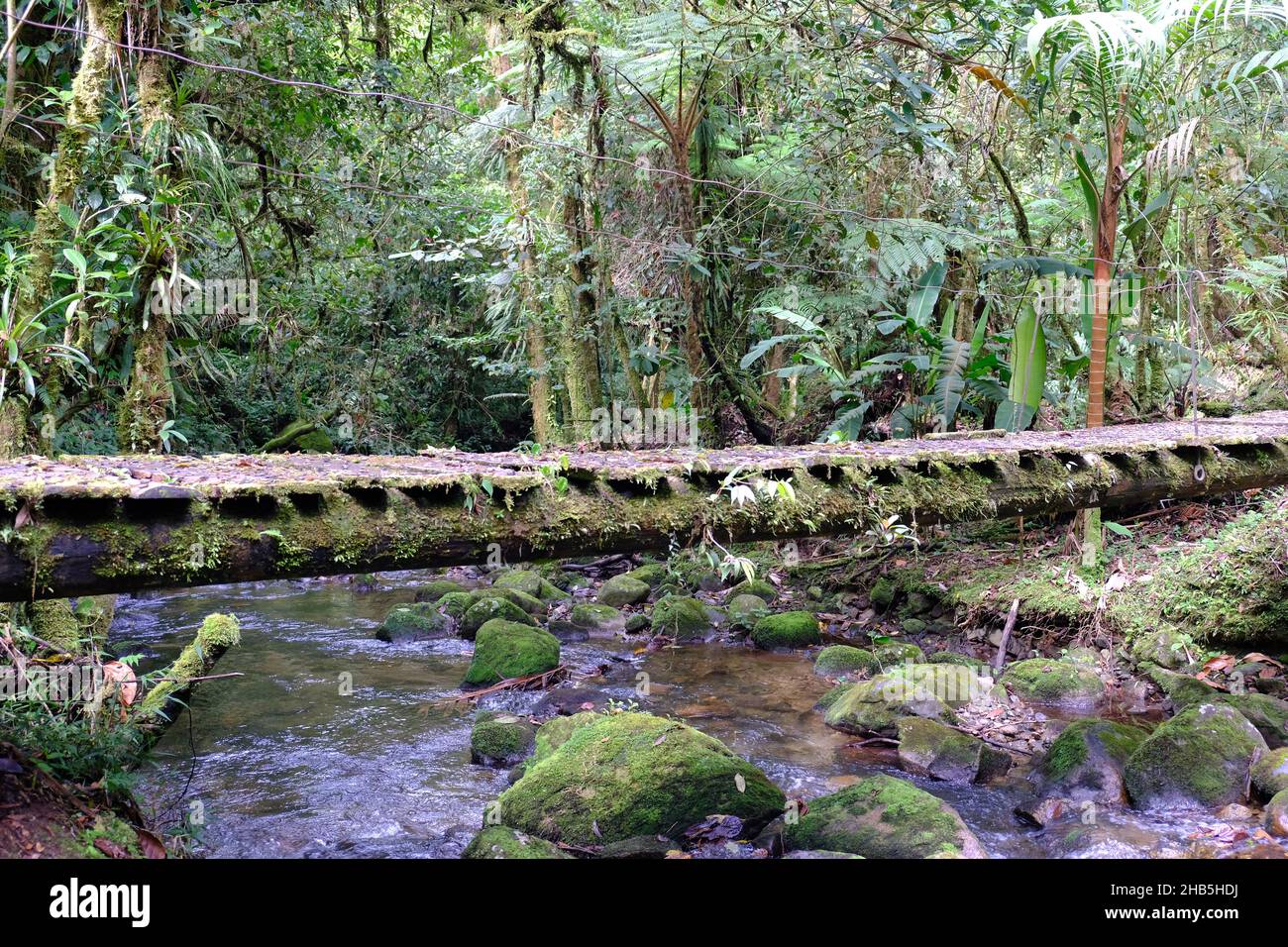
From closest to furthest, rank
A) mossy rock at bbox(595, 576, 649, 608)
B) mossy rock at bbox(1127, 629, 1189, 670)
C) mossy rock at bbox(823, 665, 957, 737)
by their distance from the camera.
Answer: mossy rock at bbox(823, 665, 957, 737)
mossy rock at bbox(1127, 629, 1189, 670)
mossy rock at bbox(595, 576, 649, 608)

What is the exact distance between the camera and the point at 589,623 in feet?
24.4

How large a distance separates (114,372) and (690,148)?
5494mm

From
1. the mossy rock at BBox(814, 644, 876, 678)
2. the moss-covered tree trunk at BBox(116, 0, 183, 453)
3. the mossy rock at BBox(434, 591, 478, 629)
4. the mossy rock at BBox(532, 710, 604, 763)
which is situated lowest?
the mossy rock at BBox(814, 644, 876, 678)

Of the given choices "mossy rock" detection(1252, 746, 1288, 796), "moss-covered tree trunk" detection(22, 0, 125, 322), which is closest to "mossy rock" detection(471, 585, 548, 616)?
"moss-covered tree trunk" detection(22, 0, 125, 322)

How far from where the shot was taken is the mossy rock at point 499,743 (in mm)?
4746

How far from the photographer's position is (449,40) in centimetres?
912

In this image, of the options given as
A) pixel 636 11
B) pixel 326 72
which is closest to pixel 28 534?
pixel 326 72

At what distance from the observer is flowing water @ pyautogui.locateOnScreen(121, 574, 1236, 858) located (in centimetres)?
392

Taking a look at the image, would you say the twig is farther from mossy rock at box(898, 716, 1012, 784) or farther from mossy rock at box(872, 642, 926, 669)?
mossy rock at box(898, 716, 1012, 784)

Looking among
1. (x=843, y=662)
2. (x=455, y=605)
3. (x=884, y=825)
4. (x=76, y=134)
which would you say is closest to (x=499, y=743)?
(x=884, y=825)

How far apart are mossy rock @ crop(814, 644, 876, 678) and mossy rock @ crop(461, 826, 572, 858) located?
3222 millimetres

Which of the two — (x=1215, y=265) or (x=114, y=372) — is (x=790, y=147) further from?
(x=114, y=372)

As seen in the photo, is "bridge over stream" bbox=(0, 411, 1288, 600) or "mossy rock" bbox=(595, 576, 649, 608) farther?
"mossy rock" bbox=(595, 576, 649, 608)

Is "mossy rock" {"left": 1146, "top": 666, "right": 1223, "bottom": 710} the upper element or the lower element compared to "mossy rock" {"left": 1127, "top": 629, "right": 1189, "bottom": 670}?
lower
